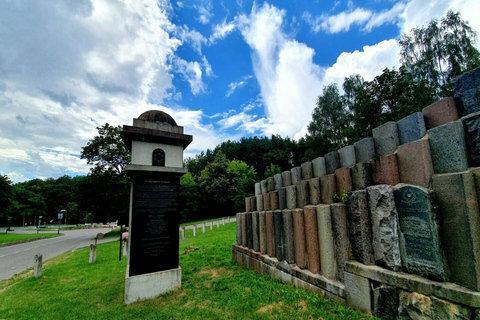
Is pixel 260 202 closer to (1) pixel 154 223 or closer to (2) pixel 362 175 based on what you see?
(1) pixel 154 223

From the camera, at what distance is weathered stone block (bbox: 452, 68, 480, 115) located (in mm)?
2363

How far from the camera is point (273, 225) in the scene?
16.6 ft

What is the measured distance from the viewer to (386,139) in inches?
126

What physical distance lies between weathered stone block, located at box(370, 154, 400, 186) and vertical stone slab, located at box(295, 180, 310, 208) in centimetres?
143

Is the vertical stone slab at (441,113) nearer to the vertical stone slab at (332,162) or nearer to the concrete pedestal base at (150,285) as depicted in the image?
the vertical stone slab at (332,162)

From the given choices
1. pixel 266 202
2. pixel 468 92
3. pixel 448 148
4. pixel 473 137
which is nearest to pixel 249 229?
pixel 266 202

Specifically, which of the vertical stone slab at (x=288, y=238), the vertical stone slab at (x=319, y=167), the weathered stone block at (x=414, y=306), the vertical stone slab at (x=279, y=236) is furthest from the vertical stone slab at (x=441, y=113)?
the vertical stone slab at (x=279, y=236)

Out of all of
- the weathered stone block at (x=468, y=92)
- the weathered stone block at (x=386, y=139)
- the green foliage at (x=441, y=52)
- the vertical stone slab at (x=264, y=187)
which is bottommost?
the vertical stone slab at (x=264, y=187)

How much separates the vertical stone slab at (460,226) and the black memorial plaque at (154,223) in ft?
15.9

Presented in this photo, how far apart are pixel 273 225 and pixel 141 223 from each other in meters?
3.06

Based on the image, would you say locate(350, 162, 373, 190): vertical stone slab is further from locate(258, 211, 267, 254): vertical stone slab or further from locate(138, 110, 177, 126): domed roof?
locate(138, 110, 177, 126): domed roof

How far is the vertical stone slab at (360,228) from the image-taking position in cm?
298

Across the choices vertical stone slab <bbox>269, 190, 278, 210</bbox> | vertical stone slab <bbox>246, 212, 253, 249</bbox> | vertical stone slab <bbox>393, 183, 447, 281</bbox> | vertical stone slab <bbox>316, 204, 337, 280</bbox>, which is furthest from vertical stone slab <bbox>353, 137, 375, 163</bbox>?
vertical stone slab <bbox>246, 212, 253, 249</bbox>

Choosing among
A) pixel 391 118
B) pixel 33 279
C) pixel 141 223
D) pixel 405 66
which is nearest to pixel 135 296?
pixel 141 223
